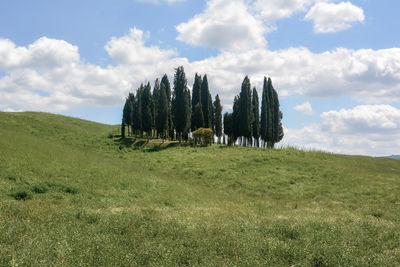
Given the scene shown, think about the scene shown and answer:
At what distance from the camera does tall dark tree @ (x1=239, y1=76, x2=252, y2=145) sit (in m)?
56.5

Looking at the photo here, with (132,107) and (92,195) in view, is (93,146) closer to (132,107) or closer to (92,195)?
(132,107)

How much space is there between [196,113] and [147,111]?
10.7 m

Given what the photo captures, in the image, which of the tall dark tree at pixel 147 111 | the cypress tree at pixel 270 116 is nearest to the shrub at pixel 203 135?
the tall dark tree at pixel 147 111

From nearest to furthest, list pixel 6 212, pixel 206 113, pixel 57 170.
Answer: pixel 6 212 < pixel 57 170 < pixel 206 113

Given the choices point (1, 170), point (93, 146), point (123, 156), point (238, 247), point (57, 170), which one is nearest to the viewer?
point (238, 247)

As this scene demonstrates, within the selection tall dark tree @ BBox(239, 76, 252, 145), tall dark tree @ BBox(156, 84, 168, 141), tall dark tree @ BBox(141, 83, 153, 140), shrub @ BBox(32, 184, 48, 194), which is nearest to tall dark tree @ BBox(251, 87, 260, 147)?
tall dark tree @ BBox(239, 76, 252, 145)

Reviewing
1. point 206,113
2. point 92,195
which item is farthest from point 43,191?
point 206,113

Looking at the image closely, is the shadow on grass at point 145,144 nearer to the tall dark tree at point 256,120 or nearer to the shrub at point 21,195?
the tall dark tree at point 256,120

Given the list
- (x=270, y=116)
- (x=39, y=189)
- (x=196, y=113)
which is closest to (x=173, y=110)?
(x=196, y=113)

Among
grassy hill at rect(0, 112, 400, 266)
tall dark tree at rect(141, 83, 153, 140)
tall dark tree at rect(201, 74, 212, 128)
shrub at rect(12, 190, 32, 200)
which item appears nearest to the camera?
grassy hill at rect(0, 112, 400, 266)

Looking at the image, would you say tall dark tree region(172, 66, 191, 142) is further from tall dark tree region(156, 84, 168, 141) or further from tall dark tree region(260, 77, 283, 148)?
tall dark tree region(260, 77, 283, 148)

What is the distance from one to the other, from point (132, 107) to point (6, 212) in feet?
194

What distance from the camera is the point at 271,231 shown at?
1041 cm

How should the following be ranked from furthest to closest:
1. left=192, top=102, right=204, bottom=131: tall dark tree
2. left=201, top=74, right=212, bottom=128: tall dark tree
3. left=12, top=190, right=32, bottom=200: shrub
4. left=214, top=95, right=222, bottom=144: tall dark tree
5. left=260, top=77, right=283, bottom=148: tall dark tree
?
left=214, top=95, right=222, bottom=144: tall dark tree → left=201, top=74, right=212, bottom=128: tall dark tree → left=260, top=77, right=283, bottom=148: tall dark tree → left=192, top=102, right=204, bottom=131: tall dark tree → left=12, top=190, right=32, bottom=200: shrub
